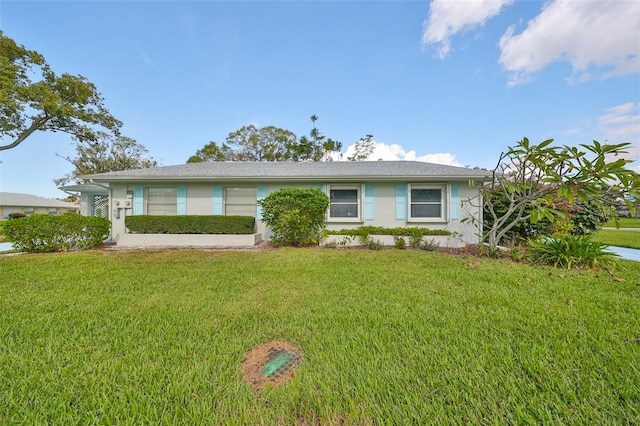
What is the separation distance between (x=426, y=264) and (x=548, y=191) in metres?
3.52

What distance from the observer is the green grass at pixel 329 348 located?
5.07 feet

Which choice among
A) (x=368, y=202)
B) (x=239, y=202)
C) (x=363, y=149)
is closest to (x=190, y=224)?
(x=239, y=202)

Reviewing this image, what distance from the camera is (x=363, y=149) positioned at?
25.1m

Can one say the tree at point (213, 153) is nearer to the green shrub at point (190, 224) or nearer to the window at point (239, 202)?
the window at point (239, 202)

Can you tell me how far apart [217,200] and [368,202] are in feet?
18.7

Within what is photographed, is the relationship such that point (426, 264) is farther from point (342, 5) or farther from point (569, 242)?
point (342, 5)

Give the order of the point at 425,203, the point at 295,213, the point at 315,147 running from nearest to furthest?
the point at 295,213 → the point at 425,203 → the point at 315,147

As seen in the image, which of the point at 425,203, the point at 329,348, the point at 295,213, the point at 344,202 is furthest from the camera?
the point at 344,202

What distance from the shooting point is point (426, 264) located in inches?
215

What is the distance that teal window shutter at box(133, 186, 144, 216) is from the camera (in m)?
9.03

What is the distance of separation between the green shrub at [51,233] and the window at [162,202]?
1843 millimetres

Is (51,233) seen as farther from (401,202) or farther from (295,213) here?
(401,202)

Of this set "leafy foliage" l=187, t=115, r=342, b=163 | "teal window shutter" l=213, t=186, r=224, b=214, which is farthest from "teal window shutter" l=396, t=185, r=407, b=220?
"leafy foliage" l=187, t=115, r=342, b=163

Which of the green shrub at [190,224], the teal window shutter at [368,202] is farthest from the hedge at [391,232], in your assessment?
the green shrub at [190,224]
